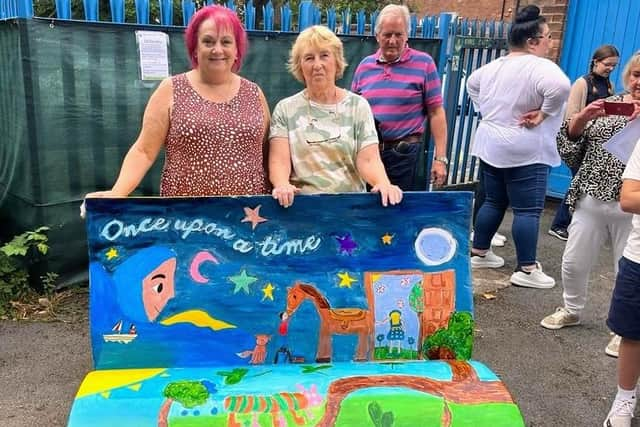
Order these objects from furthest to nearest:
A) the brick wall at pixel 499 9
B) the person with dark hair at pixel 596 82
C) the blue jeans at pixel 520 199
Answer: the brick wall at pixel 499 9
the person with dark hair at pixel 596 82
the blue jeans at pixel 520 199

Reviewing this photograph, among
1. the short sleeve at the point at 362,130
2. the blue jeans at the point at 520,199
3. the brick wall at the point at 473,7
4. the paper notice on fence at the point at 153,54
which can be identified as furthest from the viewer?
the brick wall at the point at 473,7

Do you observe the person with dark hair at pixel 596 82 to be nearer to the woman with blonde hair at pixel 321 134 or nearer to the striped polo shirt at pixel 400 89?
the striped polo shirt at pixel 400 89

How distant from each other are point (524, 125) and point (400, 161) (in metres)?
1.10

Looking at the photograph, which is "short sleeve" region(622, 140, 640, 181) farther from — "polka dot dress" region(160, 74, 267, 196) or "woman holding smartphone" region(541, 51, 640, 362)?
"polka dot dress" region(160, 74, 267, 196)

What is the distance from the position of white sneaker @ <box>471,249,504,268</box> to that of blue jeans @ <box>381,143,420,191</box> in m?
1.44

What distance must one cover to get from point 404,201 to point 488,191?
2.48m

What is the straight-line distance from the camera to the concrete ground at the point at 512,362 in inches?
112

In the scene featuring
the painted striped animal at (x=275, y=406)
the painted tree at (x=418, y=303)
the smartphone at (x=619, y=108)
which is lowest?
the painted striped animal at (x=275, y=406)

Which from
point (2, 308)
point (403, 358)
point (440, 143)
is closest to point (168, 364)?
point (403, 358)

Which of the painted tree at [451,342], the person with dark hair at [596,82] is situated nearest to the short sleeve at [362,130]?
the painted tree at [451,342]

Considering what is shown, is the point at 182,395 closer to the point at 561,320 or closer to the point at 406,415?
the point at 406,415

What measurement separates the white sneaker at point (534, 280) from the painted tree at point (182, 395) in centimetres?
317

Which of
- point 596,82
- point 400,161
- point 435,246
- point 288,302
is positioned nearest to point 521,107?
point 400,161

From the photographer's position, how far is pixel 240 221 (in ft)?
7.39
